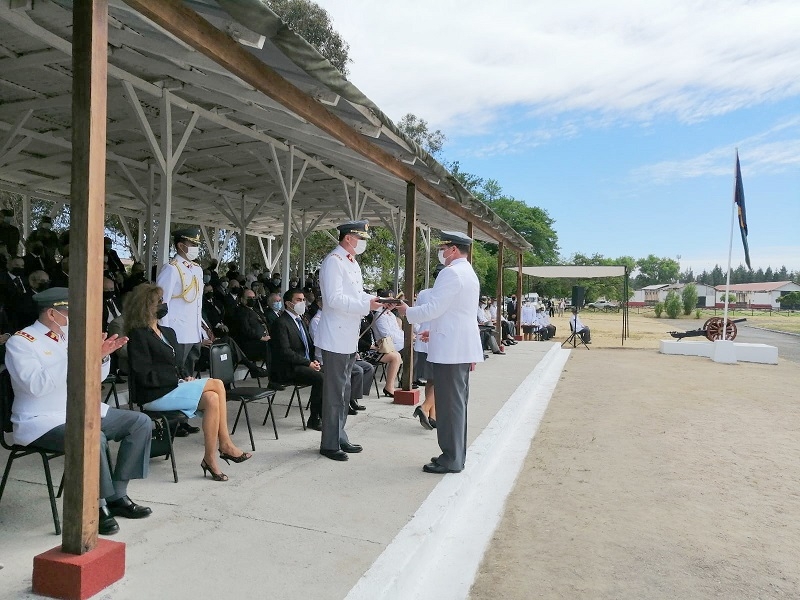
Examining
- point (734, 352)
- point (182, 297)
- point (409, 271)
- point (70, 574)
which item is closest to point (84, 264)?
point (70, 574)

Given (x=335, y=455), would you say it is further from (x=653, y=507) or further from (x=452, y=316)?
(x=653, y=507)

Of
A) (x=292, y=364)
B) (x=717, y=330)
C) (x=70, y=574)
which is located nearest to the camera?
(x=70, y=574)

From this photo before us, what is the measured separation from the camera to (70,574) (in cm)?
238

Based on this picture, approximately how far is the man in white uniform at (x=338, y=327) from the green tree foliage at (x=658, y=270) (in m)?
150

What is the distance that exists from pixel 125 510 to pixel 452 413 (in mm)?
2170

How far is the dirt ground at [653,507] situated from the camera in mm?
3186

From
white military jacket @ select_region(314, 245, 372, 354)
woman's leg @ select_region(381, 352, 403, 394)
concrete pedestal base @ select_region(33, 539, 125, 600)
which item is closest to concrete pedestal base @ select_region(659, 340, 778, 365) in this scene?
woman's leg @ select_region(381, 352, 403, 394)

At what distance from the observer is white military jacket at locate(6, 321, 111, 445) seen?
292 cm

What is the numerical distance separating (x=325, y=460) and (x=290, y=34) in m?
2.88

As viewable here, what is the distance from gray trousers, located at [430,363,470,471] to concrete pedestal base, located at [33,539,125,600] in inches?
97.6

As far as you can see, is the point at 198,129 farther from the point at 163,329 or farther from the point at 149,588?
the point at 149,588

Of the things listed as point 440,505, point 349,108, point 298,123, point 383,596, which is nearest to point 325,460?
point 440,505

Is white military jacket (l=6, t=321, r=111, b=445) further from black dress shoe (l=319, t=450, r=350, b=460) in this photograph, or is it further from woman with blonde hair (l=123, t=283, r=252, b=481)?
black dress shoe (l=319, t=450, r=350, b=460)

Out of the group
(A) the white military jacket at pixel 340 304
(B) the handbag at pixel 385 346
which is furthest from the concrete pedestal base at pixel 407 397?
(A) the white military jacket at pixel 340 304
